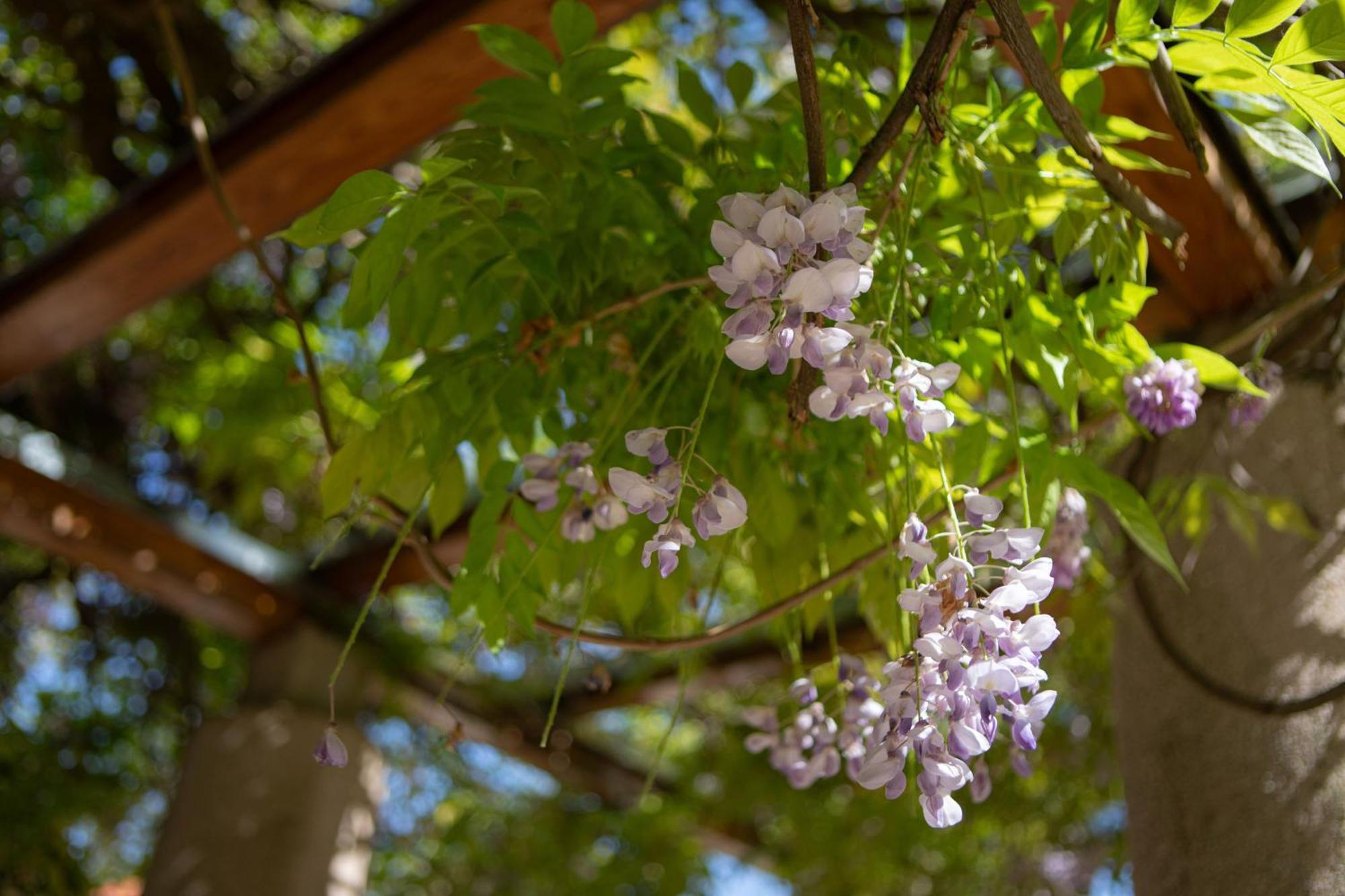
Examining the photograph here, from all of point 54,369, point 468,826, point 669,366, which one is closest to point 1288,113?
point 669,366

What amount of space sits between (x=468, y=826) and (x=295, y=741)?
36.4 inches

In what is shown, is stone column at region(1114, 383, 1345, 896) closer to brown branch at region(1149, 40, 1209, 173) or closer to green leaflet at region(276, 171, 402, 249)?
brown branch at region(1149, 40, 1209, 173)

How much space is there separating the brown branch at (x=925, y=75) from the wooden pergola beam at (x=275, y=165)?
1.95 ft

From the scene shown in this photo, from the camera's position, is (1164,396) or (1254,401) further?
(1254,401)

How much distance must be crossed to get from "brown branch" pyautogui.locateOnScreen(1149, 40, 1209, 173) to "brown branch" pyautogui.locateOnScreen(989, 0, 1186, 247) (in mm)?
43

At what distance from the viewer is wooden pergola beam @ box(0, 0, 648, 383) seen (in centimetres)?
128

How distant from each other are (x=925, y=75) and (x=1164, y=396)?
0.26 m

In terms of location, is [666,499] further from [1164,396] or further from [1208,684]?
[1208,684]

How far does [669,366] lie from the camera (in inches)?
29.3

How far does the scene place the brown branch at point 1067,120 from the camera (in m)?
0.61

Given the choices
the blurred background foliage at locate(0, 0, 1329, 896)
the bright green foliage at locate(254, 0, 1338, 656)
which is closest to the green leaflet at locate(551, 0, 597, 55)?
the bright green foliage at locate(254, 0, 1338, 656)

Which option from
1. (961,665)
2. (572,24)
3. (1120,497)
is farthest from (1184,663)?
(572,24)

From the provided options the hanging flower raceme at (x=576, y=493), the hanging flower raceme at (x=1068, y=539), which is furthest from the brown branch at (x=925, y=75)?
the hanging flower raceme at (x=1068, y=539)

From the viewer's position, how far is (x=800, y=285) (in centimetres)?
53
